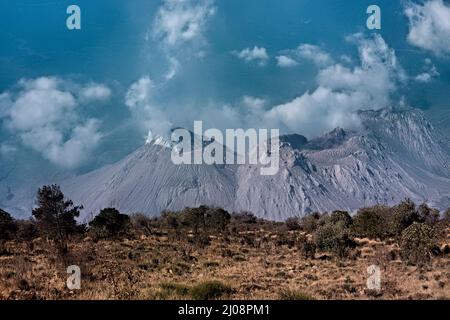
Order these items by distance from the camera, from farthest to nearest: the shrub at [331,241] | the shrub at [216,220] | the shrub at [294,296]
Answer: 1. the shrub at [216,220]
2. the shrub at [331,241]
3. the shrub at [294,296]

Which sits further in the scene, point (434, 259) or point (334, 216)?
point (334, 216)

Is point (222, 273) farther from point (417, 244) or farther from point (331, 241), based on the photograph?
point (331, 241)

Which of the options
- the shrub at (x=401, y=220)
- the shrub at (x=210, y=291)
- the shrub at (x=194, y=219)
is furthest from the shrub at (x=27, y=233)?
the shrub at (x=401, y=220)

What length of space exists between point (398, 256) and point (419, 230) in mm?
2620

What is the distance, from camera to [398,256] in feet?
124

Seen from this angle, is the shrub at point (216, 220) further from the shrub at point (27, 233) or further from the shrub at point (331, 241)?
the shrub at point (331, 241)

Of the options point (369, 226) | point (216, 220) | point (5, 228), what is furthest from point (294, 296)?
point (216, 220)

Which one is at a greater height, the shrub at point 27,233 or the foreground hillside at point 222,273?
the shrub at point 27,233

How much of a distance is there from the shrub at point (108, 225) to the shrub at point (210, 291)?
3612 cm

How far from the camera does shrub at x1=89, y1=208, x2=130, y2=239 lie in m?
56.1

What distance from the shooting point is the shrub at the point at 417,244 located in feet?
113

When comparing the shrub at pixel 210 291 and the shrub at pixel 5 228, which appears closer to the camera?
the shrub at pixel 210 291
